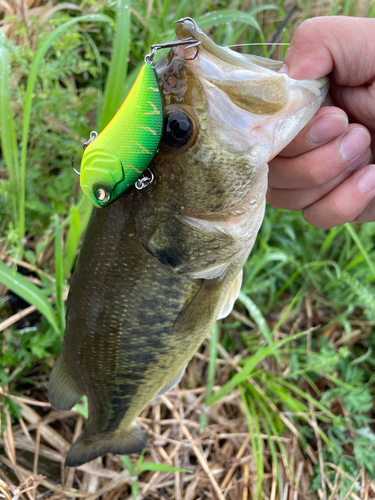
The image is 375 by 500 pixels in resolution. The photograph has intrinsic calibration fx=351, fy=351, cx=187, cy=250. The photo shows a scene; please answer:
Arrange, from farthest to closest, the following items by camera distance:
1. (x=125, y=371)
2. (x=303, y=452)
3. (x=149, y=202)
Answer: (x=303, y=452), (x=125, y=371), (x=149, y=202)

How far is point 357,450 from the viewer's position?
213 centimetres

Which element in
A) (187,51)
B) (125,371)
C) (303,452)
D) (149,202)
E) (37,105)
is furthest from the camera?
(303,452)

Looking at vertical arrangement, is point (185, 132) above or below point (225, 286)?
above

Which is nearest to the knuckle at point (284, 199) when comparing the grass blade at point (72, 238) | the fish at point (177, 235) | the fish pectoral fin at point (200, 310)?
the fish at point (177, 235)

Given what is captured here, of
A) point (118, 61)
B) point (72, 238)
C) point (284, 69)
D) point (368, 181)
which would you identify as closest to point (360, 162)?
point (368, 181)

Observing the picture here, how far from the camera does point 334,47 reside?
3.91 feet

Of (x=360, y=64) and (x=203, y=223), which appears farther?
(x=360, y=64)

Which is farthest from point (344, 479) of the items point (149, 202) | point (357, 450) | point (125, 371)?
point (149, 202)

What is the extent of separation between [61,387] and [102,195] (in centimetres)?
102

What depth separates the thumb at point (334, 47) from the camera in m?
1.16

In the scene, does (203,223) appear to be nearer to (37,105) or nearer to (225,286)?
(225,286)

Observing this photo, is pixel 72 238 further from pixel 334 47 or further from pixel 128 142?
pixel 334 47

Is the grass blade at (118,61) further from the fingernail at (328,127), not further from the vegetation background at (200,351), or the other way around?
the fingernail at (328,127)

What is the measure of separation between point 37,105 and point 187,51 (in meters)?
1.29
